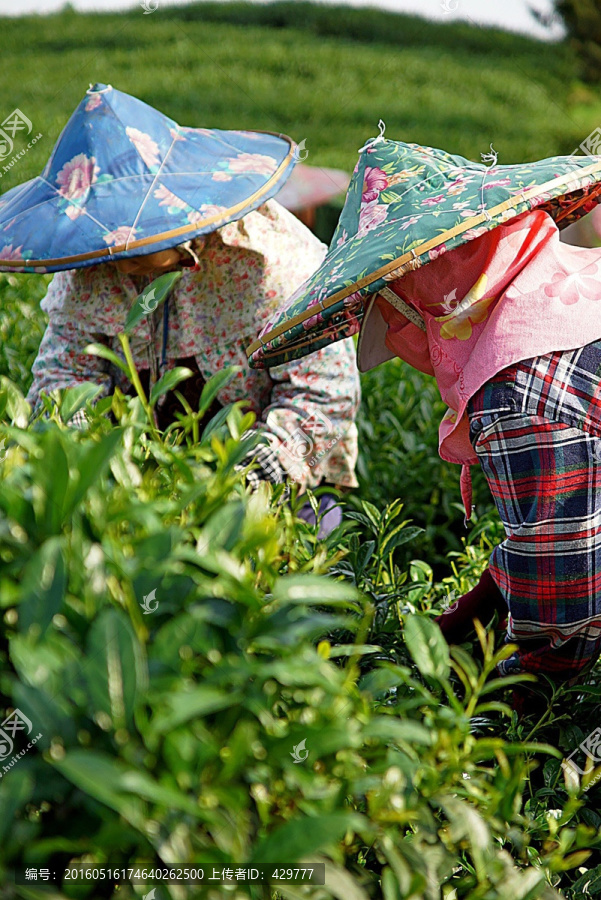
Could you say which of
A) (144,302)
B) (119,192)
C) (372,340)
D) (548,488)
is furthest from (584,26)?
(144,302)

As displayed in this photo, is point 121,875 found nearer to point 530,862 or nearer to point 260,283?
point 530,862

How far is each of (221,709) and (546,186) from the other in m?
0.96

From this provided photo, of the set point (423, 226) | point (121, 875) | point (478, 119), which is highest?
point (423, 226)

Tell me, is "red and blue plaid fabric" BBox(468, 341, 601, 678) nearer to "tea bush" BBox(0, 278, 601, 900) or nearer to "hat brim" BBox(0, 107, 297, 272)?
"tea bush" BBox(0, 278, 601, 900)

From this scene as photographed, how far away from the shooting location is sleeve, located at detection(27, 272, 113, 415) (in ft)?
7.32

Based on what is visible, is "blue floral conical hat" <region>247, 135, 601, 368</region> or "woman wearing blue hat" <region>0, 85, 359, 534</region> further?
"woman wearing blue hat" <region>0, 85, 359, 534</region>

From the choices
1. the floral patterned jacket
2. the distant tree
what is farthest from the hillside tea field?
the distant tree

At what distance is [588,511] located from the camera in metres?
1.38

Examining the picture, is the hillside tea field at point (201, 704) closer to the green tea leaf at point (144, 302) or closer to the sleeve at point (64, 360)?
the green tea leaf at point (144, 302)

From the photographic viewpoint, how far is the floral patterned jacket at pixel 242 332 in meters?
2.08

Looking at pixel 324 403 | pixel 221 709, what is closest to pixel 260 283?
pixel 324 403
